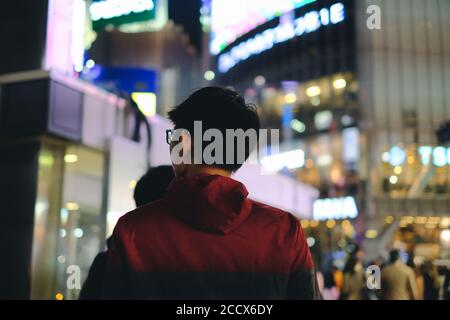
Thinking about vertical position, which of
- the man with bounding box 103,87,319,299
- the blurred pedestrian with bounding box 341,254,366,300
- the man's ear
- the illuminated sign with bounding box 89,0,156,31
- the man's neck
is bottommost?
the blurred pedestrian with bounding box 341,254,366,300

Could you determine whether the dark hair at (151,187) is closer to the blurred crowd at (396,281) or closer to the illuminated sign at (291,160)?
the blurred crowd at (396,281)

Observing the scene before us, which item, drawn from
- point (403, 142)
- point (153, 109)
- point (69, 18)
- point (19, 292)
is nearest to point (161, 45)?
point (153, 109)

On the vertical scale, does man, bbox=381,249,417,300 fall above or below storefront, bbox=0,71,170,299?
below

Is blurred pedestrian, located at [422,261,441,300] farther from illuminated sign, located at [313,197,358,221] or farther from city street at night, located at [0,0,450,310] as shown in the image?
illuminated sign, located at [313,197,358,221]

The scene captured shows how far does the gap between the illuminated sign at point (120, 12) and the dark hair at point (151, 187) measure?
4965 millimetres

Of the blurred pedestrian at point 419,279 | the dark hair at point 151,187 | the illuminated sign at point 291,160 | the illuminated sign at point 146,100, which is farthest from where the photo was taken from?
the illuminated sign at point 291,160

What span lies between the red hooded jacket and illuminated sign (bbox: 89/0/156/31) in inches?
223

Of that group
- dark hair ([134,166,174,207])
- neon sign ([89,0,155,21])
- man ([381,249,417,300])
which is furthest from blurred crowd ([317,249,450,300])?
neon sign ([89,0,155,21])

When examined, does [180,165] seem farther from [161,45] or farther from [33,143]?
[161,45]

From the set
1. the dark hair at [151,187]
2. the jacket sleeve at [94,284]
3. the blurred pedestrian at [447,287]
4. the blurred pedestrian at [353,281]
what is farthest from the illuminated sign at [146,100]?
the jacket sleeve at [94,284]

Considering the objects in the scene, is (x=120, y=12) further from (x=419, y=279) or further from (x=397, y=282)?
(x=419, y=279)

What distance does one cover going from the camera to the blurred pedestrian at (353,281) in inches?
249

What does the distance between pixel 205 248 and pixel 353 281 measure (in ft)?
18.5

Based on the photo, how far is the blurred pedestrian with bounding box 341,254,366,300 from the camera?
6324 mm
